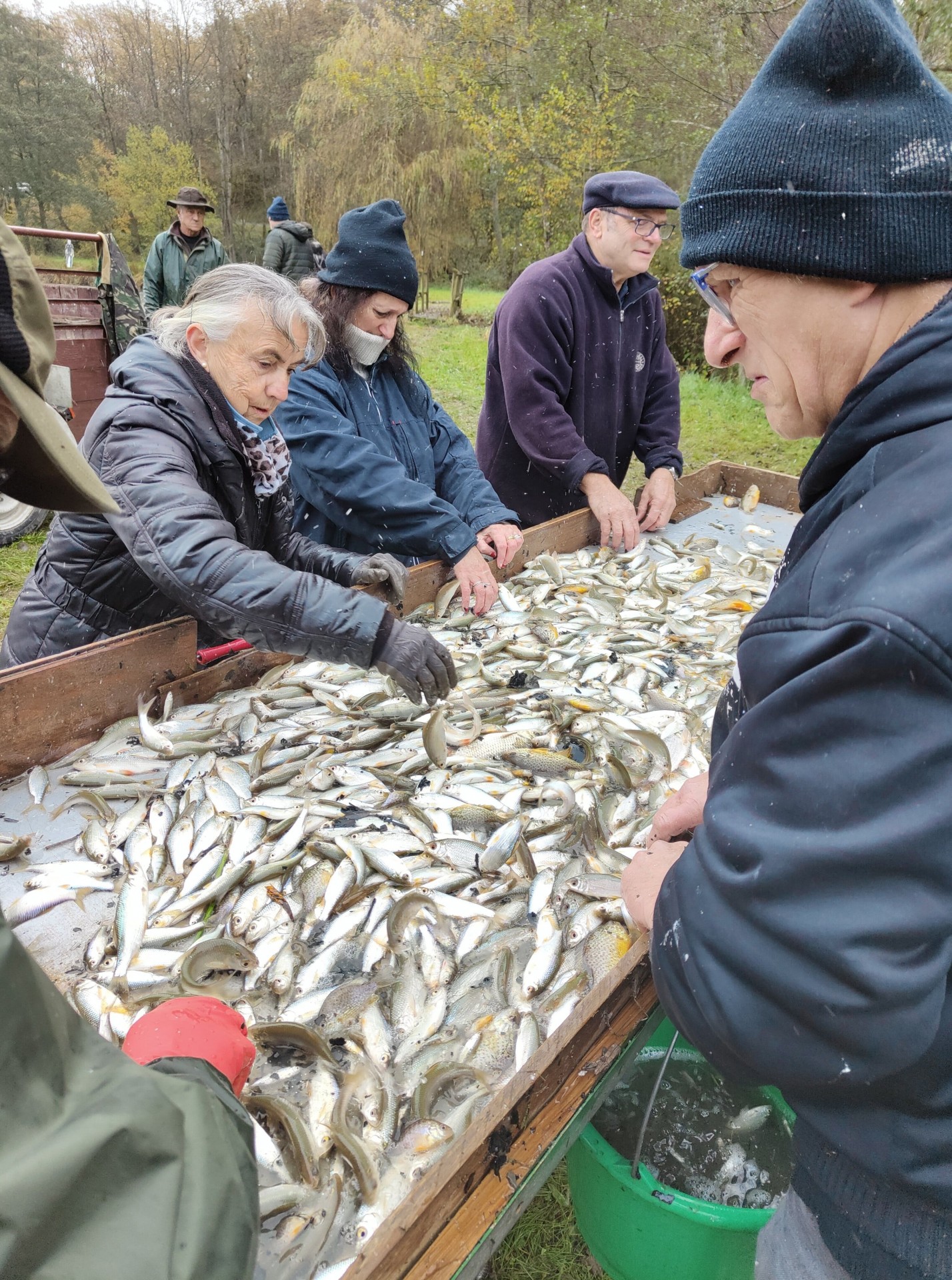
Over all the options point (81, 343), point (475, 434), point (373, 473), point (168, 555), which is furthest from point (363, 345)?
point (475, 434)

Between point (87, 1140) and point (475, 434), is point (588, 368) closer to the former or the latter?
point (87, 1140)

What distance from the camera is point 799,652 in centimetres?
89

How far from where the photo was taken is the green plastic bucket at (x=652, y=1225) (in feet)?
5.27

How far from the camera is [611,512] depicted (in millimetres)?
3895

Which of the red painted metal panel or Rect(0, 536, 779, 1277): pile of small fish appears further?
the red painted metal panel

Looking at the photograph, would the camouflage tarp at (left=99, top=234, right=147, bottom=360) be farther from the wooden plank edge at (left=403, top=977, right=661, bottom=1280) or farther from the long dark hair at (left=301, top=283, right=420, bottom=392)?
the wooden plank edge at (left=403, top=977, right=661, bottom=1280)

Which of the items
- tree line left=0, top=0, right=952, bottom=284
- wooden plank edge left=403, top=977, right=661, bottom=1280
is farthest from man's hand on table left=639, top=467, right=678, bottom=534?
tree line left=0, top=0, right=952, bottom=284

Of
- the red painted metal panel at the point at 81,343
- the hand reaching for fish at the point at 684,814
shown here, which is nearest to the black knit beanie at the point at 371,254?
the hand reaching for fish at the point at 684,814

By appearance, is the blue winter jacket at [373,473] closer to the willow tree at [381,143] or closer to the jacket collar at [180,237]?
the jacket collar at [180,237]

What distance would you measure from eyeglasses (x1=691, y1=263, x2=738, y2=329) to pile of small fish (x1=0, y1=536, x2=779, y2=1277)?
1204 millimetres

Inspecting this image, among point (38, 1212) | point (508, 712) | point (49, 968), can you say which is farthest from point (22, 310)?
point (508, 712)

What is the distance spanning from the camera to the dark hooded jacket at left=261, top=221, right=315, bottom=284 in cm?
959

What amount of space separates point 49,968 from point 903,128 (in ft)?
6.39

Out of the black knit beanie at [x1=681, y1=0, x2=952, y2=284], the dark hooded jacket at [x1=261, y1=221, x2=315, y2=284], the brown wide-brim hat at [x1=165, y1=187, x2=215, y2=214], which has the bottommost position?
the black knit beanie at [x1=681, y1=0, x2=952, y2=284]
